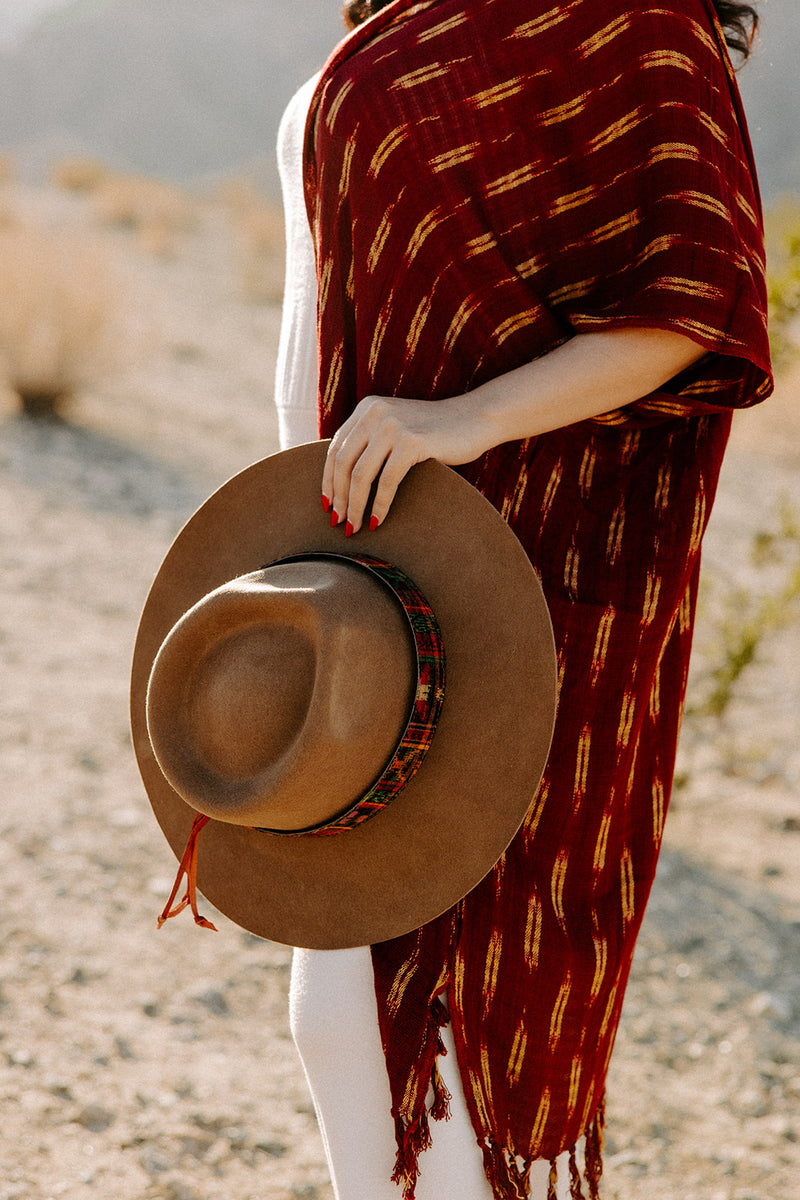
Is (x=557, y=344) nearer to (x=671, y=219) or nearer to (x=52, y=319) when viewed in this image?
(x=671, y=219)

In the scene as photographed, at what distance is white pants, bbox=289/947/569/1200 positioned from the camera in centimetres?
130

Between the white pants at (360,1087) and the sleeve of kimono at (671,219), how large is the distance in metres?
0.72

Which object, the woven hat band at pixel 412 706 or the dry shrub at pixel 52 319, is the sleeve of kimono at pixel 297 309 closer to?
the woven hat band at pixel 412 706


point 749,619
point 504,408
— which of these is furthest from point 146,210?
point 504,408

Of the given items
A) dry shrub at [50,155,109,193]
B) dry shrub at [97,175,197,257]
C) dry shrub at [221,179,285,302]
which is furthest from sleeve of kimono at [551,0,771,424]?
dry shrub at [50,155,109,193]

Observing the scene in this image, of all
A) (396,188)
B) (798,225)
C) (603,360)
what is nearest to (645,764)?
(603,360)

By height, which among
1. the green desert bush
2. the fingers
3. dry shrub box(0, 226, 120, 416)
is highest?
the fingers

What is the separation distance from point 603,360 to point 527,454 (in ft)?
0.64

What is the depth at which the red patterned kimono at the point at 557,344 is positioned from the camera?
3.89ft

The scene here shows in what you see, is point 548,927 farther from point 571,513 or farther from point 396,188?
point 396,188

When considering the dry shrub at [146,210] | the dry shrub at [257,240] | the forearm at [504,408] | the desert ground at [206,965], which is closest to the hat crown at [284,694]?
the forearm at [504,408]

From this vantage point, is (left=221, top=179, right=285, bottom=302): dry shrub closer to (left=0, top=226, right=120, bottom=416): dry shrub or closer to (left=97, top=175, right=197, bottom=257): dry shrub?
(left=97, top=175, right=197, bottom=257): dry shrub

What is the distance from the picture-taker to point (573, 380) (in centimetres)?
114

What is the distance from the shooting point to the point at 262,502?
1.30 metres
